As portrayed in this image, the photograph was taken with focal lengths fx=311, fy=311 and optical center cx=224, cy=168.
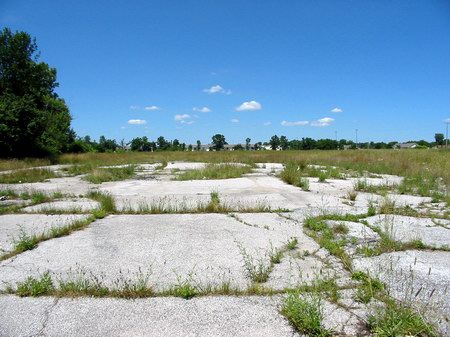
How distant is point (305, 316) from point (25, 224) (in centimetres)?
502

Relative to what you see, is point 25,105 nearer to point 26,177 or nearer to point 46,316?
point 26,177

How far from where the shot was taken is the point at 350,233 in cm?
452

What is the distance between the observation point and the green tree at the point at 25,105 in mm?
22516

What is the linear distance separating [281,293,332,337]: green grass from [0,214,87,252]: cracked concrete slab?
368 centimetres

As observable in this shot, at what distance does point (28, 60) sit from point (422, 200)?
104 ft

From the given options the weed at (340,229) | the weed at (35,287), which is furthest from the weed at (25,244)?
the weed at (340,229)

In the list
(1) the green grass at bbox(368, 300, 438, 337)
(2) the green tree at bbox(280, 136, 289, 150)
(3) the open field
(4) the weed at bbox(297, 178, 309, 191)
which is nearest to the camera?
(1) the green grass at bbox(368, 300, 438, 337)

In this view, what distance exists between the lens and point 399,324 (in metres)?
2.16

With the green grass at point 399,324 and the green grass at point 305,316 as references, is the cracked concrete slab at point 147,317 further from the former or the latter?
the green grass at point 399,324

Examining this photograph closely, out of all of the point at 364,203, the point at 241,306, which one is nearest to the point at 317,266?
the point at 241,306

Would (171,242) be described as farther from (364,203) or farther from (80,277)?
(364,203)

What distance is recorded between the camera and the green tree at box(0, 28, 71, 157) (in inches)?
886

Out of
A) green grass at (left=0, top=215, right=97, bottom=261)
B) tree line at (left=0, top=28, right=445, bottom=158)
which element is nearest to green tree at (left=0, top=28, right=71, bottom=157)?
tree line at (left=0, top=28, right=445, bottom=158)

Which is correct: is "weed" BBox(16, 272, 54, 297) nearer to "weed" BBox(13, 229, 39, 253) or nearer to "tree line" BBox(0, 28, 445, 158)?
"weed" BBox(13, 229, 39, 253)
